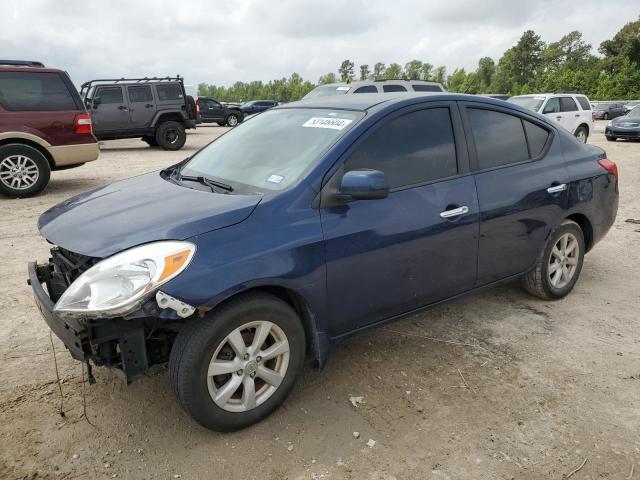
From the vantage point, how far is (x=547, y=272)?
13.4 feet

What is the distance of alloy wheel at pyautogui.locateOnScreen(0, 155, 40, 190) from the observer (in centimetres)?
800

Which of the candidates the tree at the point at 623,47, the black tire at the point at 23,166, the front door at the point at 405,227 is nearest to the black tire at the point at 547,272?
the front door at the point at 405,227

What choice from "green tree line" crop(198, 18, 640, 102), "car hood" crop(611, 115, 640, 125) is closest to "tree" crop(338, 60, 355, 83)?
"green tree line" crop(198, 18, 640, 102)

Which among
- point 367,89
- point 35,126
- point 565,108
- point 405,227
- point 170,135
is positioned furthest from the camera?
point 170,135

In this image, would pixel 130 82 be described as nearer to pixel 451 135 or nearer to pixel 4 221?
pixel 4 221

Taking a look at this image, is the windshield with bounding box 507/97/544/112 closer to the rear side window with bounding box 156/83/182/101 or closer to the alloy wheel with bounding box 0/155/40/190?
the rear side window with bounding box 156/83/182/101

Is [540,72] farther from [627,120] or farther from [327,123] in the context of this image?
[327,123]

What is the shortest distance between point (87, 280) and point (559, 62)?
80.1m

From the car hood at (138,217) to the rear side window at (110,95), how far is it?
1308 cm

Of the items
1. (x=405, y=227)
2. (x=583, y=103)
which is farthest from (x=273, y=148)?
(x=583, y=103)

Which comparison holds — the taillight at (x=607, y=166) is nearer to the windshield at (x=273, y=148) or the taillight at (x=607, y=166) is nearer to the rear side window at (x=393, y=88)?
the windshield at (x=273, y=148)

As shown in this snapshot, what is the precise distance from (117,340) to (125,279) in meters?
0.30

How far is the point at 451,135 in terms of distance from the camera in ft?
11.2

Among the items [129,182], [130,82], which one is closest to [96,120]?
[130,82]
